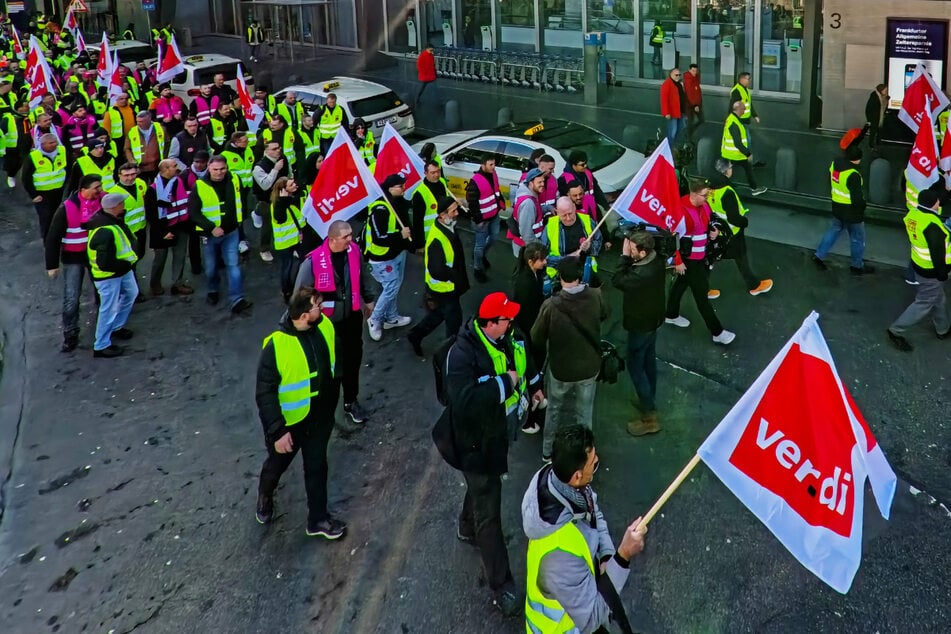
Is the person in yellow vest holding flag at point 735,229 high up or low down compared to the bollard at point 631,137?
down

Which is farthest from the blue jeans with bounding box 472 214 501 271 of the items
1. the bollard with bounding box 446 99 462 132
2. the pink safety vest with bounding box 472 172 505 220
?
the bollard with bounding box 446 99 462 132

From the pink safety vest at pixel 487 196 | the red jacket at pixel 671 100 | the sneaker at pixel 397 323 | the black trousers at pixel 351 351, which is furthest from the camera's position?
the red jacket at pixel 671 100

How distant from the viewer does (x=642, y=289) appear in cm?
763

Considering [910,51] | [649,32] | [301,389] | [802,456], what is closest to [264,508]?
[301,389]

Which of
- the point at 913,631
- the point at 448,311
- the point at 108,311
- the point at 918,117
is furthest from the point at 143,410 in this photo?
the point at 918,117

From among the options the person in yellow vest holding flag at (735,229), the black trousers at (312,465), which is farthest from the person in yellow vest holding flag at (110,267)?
the person in yellow vest holding flag at (735,229)

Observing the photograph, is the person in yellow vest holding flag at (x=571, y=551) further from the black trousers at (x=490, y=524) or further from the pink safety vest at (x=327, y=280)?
the pink safety vest at (x=327, y=280)

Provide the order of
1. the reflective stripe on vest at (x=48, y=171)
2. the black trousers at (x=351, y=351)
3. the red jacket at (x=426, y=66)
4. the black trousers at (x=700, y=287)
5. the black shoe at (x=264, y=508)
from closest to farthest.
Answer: the black shoe at (x=264, y=508) < the black trousers at (x=351, y=351) < the black trousers at (x=700, y=287) < the reflective stripe on vest at (x=48, y=171) < the red jacket at (x=426, y=66)

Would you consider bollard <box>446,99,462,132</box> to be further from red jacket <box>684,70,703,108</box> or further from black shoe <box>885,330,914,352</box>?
black shoe <box>885,330,914,352</box>

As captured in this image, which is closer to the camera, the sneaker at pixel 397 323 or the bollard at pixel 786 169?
the sneaker at pixel 397 323

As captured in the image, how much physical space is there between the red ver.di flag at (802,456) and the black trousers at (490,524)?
1.70 meters

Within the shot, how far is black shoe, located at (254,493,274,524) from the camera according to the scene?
7031mm

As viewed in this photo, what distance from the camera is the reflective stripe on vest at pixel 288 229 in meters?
10.4

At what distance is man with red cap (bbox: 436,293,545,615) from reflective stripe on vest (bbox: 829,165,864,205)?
6.26m
